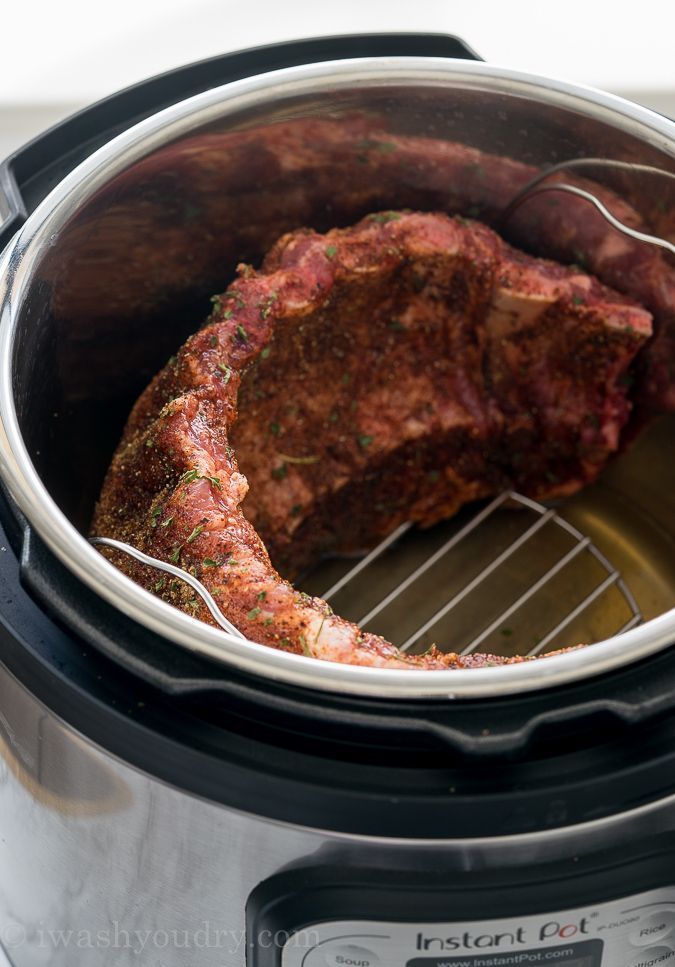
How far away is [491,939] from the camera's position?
115 cm

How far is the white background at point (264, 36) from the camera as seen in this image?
2598 mm

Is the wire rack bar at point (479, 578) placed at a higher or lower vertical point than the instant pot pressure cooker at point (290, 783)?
lower

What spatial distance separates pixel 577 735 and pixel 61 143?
109 centimetres

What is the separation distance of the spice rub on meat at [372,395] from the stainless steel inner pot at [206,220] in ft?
0.33

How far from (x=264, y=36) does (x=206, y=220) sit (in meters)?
1.07

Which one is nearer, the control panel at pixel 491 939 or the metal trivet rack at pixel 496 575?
the control panel at pixel 491 939

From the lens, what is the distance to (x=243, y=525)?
57.1 inches

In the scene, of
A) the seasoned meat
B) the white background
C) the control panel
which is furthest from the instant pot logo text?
the white background

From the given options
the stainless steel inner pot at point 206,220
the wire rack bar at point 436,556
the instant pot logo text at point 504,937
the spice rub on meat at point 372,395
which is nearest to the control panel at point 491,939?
the instant pot logo text at point 504,937

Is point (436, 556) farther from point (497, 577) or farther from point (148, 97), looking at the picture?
point (148, 97)

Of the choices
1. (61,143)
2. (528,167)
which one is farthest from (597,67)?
(61,143)

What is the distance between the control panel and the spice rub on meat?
487mm

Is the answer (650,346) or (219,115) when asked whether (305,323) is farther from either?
(650,346)

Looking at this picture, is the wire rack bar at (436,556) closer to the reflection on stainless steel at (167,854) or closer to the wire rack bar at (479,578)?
the wire rack bar at (479,578)
